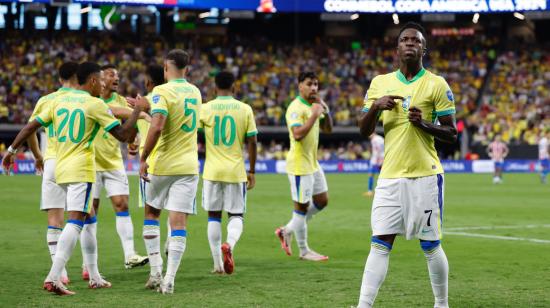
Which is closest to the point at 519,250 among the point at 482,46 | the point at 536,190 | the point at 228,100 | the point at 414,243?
the point at 414,243

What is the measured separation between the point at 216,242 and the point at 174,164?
1786 mm

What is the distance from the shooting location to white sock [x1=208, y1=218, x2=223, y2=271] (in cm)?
1045

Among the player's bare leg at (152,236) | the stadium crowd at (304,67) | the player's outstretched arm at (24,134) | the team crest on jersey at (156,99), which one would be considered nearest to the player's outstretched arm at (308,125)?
the player's bare leg at (152,236)

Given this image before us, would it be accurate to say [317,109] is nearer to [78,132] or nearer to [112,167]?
[112,167]

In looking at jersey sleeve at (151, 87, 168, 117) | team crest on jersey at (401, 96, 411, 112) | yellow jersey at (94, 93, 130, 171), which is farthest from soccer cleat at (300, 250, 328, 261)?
team crest on jersey at (401, 96, 411, 112)

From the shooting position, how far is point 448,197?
24.8 m

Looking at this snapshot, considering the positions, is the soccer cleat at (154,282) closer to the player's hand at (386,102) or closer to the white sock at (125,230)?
the white sock at (125,230)

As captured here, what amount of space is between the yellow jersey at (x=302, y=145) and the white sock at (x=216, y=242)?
175cm

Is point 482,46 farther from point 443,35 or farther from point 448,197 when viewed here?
point 448,197

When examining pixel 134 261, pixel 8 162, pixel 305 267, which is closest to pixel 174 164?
pixel 8 162

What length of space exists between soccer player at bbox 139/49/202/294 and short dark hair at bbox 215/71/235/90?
4.94 ft

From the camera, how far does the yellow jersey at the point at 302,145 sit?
12.0 m

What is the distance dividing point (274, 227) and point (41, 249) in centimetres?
508

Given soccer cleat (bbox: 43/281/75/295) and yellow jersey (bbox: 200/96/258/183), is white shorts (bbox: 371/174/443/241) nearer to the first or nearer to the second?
soccer cleat (bbox: 43/281/75/295)
